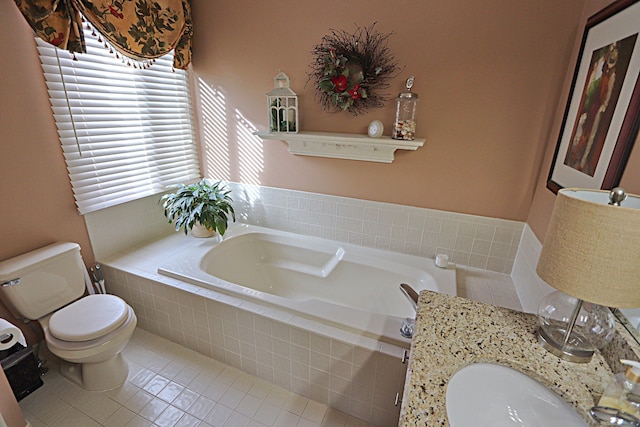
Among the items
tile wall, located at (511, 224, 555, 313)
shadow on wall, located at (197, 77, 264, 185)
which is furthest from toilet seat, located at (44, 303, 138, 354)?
tile wall, located at (511, 224, 555, 313)

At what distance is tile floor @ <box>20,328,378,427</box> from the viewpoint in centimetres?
161

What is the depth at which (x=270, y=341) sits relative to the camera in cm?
171

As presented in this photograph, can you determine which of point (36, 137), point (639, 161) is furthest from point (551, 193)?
point (36, 137)

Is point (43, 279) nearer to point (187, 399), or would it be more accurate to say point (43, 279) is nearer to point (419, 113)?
point (187, 399)

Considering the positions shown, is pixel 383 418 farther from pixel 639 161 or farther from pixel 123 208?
pixel 123 208

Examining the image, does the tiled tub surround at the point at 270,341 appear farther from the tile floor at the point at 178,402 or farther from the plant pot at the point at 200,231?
the plant pot at the point at 200,231

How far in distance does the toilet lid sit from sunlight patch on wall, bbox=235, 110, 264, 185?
4.36 feet

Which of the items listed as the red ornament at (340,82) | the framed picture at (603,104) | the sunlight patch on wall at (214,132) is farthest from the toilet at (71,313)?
the framed picture at (603,104)

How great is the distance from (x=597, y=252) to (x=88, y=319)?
7.09 feet

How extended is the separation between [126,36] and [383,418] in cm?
272

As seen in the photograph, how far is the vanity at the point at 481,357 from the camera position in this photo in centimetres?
71

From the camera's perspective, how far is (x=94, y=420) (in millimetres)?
1605

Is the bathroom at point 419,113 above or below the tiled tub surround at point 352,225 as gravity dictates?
above

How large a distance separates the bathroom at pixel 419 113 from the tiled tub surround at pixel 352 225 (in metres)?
0.02
